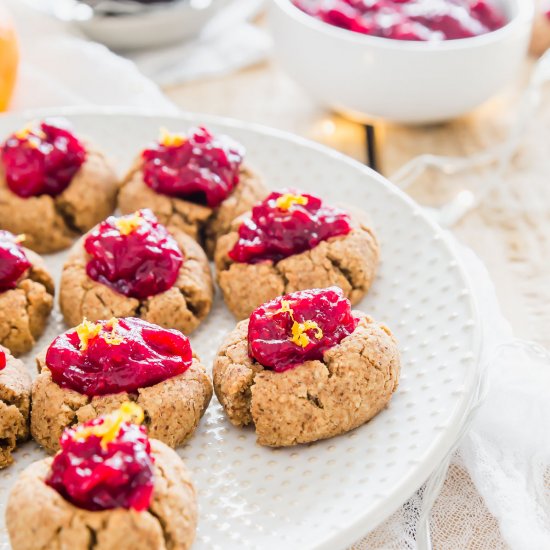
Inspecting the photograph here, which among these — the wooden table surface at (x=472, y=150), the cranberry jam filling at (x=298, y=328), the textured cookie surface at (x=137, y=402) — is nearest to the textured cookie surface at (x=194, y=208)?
the cranberry jam filling at (x=298, y=328)

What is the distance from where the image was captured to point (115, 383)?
113 inches

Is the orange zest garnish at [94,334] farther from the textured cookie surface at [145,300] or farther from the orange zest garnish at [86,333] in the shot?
the textured cookie surface at [145,300]

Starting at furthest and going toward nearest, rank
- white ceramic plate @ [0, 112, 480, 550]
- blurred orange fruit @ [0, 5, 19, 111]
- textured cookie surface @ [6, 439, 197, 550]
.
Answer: blurred orange fruit @ [0, 5, 19, 111]
white ceramic plate @ [0, 112, 480, 550]
textured cookie surface @ [6, 439, 197, 550]

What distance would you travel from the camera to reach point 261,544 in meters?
2.62

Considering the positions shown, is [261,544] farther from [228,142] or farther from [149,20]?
[149,20]

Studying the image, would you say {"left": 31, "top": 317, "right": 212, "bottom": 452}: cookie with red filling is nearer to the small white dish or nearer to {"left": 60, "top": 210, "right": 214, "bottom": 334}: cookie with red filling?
{"left": 60, "top": 210, "right": 214, "bottom": 334}: cookie with red filling

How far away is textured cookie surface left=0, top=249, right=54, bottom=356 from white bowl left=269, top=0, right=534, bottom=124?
1994mm

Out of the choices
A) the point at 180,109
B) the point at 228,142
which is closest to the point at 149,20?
the point at 180,109

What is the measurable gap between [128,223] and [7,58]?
165cm

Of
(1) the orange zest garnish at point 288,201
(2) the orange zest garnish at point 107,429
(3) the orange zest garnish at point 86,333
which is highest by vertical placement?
(1) the orange zest garnish at point 288,201

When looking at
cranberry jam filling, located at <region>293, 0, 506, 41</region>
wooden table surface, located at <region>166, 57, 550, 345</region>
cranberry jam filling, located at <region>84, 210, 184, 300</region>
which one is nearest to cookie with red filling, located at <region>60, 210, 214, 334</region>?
cranberry jam filling, located at <region>84, 210, 184, 300</region>

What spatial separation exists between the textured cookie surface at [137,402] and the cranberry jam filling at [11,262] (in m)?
0.53

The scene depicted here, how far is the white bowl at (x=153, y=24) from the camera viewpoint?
5430mm

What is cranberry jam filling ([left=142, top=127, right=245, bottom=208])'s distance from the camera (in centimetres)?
373
